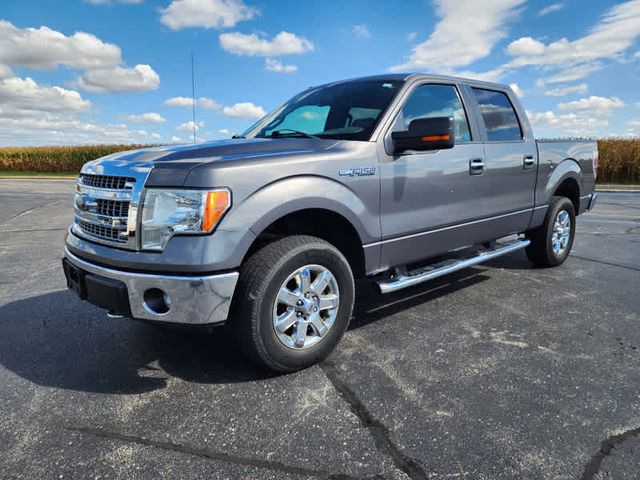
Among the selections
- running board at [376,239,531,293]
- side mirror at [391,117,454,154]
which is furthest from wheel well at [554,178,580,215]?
side mirror at [391,117,454,154]

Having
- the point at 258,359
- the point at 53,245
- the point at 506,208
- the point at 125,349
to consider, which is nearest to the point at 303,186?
the point at 258,359

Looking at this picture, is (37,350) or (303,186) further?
(37,350)

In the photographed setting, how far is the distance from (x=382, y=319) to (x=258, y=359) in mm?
1453

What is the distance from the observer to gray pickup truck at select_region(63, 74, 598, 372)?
8.20ft

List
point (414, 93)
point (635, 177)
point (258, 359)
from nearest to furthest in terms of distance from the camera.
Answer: point (258, 359), point (414, 93), point (635, 177)

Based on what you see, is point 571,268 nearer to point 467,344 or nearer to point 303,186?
point 467,344

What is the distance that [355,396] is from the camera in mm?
2633

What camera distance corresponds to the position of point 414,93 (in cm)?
367

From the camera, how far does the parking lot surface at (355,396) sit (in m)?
2.08

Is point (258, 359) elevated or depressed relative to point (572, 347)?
elevated

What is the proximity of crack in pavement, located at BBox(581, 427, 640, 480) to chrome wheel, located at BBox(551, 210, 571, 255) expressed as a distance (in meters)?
3.43

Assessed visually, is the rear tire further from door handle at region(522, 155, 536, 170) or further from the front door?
the front door

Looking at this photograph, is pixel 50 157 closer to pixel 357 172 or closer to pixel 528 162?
pixel 528 162

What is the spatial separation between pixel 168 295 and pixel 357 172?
142 cm
